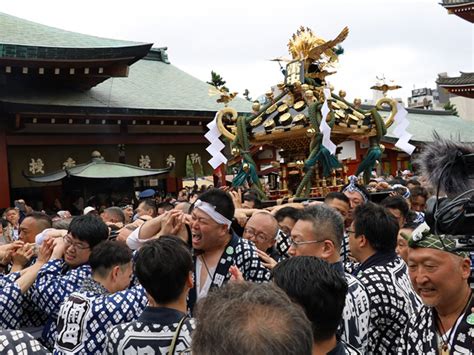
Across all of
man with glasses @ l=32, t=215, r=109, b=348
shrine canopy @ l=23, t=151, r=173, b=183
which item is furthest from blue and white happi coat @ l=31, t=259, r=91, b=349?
shrine canopy @ l=23, t=151, r=173, b=183

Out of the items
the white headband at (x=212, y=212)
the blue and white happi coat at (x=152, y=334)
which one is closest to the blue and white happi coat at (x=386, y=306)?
the white headband at (x=212, y=212)

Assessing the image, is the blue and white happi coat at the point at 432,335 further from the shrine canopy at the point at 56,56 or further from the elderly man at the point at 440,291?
the shrine canopy at the point at 56,56

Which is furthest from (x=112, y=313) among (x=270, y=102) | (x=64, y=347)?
(x=270, y=102)

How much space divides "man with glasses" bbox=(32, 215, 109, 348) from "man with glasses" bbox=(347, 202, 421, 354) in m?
1.56

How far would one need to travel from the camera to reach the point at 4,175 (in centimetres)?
1007

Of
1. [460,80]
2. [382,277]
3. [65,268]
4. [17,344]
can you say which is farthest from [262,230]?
[460,80]

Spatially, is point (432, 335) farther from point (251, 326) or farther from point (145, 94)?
point (145, 94)

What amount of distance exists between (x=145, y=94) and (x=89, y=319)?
11.7 m

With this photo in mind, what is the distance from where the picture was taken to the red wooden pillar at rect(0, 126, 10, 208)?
32.9ft

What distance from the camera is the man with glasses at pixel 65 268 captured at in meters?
2.98

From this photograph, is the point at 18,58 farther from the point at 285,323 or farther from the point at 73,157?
the point at 285,323

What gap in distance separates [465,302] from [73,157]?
33.9 ft

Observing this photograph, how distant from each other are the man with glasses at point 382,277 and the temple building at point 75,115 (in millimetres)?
7775

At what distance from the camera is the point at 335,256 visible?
9.28 feet
